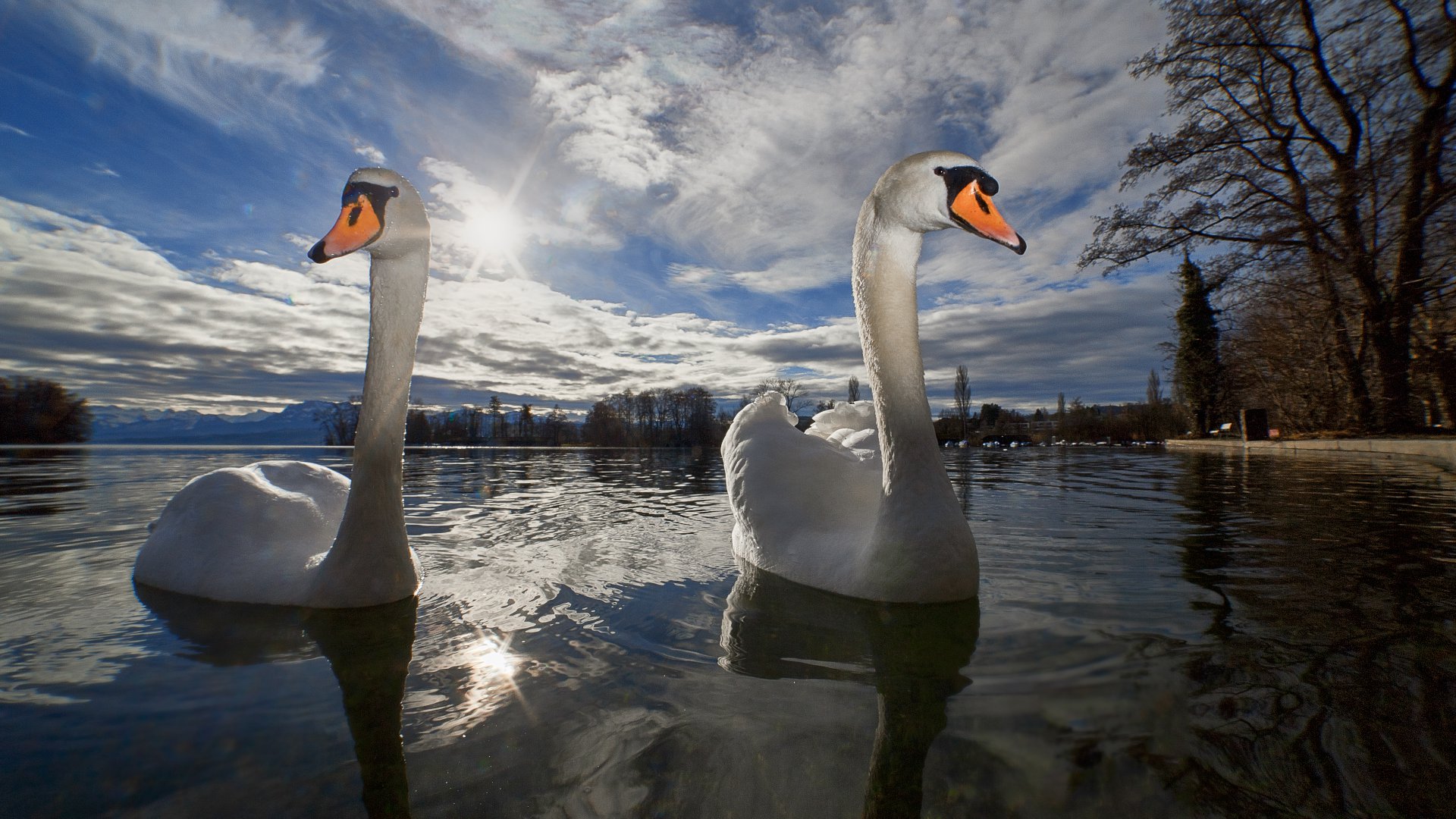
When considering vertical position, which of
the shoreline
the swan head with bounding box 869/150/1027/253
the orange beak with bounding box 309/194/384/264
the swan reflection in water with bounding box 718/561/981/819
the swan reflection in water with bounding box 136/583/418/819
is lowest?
the swan reflection in water with bounding box 136/583/418/819

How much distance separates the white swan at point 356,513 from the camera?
2.69 metres

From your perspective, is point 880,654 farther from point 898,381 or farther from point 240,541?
point 240,541

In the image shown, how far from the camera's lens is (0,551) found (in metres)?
4.11

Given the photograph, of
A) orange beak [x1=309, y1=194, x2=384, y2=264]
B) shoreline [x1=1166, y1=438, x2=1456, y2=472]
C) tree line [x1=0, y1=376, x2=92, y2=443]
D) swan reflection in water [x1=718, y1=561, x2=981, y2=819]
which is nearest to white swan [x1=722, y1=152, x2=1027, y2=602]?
swan reflection in water [x1=718, y1=561, x2=981, y2=819]

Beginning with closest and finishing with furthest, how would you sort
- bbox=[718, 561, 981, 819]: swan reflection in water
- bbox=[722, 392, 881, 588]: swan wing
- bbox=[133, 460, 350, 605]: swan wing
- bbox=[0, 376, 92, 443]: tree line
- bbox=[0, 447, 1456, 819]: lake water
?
bbox=[0, 447, 1456, 819]: lake water → bbox=[718, 561, 981, 819]: swan reflection in water → bbox=[133, 460, 350, 605]: swan wing → bbox=[722, 392, 881, 588]: swan wing → bbox=[0, 376, 92, 443]: tree line

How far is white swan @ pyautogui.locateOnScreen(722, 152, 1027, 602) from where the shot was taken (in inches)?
103

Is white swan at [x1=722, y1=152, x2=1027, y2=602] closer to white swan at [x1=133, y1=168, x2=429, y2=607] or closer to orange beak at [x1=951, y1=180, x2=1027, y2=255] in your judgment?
orange beak at [x1=951, y1=180, x2=1027, y2=255]

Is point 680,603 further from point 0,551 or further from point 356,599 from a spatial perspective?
point 0,551

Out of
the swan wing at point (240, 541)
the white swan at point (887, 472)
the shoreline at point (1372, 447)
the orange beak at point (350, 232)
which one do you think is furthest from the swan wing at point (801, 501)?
the shoreline at point (1372, 447)

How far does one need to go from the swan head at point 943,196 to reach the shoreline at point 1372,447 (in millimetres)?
10444

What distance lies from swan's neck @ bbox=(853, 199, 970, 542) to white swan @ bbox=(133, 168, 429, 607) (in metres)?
2.30

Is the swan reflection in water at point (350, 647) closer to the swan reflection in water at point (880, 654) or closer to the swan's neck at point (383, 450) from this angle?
the swan's neck at point (383, 450)

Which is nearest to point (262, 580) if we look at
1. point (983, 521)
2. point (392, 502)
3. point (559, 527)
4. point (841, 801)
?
point (392, 502)

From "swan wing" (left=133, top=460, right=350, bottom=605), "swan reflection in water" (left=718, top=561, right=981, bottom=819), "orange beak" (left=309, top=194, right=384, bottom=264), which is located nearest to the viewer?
"swan reflection in water" (left=718, top=561, right=981, bottom=819)
